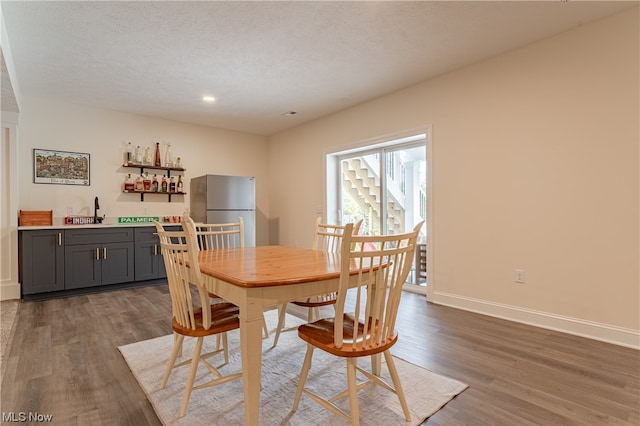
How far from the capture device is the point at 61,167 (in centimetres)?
440

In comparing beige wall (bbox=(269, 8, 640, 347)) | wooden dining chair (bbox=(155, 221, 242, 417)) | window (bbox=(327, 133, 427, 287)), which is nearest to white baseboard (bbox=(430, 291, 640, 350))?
beige wall (bbox=(269, 8, 640, 347))

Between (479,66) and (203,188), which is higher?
(479,66)

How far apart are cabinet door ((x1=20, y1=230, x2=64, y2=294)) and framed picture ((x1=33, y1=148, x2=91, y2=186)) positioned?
86 centimetres

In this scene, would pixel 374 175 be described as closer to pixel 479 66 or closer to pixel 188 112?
pixel 479 66

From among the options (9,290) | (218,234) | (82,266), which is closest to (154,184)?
(82,266)

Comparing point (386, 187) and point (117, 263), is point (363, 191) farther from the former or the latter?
point (117, 263)

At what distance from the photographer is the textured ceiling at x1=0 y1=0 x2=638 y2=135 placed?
245 cm

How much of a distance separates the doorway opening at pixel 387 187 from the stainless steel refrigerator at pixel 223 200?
131 cm

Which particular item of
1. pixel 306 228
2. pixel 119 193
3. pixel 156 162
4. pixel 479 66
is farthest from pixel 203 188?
pixel 479 66

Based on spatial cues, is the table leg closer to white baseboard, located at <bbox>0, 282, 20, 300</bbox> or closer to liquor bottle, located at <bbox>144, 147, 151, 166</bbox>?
white baseboard, located at <bbox>0, 282, 20, 300</bbox>

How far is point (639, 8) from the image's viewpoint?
2436 millimetres

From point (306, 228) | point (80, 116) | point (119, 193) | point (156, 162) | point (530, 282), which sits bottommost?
point (530, 282)

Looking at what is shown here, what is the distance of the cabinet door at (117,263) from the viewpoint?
421 centimetres

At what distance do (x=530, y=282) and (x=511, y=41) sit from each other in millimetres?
2125
